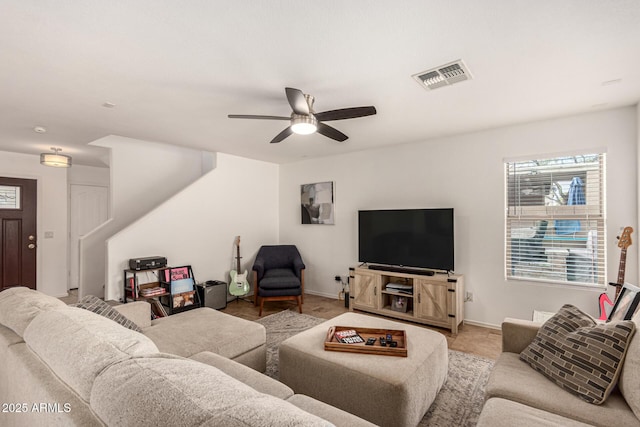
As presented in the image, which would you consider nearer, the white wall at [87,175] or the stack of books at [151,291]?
the stack of books at [151,291]

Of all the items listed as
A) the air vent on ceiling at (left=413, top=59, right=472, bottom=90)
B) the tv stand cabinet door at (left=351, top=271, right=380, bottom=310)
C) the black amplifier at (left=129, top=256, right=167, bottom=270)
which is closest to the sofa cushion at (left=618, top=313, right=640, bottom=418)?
the air vent on ceiling at (left=413, top=59, right=472, bottom=90)

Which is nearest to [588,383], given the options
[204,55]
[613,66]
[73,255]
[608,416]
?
[608,416]

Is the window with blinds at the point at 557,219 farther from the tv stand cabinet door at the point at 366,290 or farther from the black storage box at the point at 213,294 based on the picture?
the black storage box at the point at 213,294

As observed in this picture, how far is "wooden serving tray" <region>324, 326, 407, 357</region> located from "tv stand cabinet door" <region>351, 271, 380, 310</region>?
5.66ft

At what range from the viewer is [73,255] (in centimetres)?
568

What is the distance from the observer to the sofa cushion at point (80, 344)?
0.88 meters

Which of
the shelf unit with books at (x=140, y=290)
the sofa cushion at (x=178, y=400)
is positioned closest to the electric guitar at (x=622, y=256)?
the sofa cushion at (x=178, y=400)

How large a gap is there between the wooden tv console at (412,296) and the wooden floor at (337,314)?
153mm

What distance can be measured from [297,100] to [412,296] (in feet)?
9.18

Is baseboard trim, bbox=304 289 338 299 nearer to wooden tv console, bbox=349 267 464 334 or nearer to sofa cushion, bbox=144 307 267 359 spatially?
wooden tv console, bbox=349 267 464 334

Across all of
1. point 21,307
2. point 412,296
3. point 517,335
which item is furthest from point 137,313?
point 412,296

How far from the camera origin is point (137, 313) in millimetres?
2543

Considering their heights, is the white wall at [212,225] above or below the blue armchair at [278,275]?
above

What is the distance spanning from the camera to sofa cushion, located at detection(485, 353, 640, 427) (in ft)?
4.52
